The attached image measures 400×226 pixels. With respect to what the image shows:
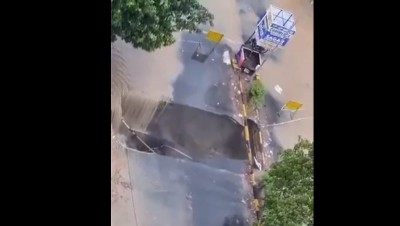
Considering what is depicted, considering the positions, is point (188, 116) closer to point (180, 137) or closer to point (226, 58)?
point (180, 137)

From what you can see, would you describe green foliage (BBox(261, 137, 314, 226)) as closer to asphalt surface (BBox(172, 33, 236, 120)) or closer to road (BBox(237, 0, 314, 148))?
road (BBox(237, 0, 314, 148))

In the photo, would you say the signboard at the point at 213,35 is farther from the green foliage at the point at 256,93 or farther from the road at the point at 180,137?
the green foliage at the point at 256,93

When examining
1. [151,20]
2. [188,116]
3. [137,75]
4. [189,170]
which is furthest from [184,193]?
[151,20]
